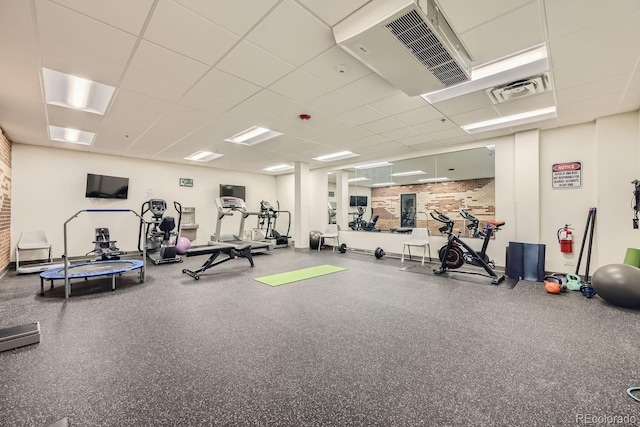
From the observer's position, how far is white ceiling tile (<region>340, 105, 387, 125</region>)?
4062 mm

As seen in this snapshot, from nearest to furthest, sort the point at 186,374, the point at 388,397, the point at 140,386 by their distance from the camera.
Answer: the point at 388,397
the point at 140,386
the point at 186,374

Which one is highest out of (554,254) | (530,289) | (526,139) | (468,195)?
(526,139)

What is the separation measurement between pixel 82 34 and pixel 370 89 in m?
2.99

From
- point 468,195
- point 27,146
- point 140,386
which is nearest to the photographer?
point 140,386

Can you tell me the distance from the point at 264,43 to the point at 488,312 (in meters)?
3.89

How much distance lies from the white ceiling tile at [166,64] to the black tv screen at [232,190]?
629cm

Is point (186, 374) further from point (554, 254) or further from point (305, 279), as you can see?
point (554, 254)

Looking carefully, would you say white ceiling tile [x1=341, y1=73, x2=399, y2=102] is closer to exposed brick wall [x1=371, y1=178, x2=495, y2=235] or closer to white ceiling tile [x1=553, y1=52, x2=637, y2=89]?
white ceiling tile [x1=553, y1=52, x2=637, y2=89]

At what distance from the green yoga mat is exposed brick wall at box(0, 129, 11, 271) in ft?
17.0

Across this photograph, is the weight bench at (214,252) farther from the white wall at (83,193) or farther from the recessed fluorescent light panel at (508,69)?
the recessed fluorescent light panel at (508,69)

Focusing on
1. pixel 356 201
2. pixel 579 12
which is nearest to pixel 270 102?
pixel 579 12

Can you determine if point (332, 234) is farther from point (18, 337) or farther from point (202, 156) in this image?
point (18, 337)

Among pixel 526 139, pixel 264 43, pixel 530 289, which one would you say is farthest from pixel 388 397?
pixel 526 139

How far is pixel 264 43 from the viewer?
251 cm
